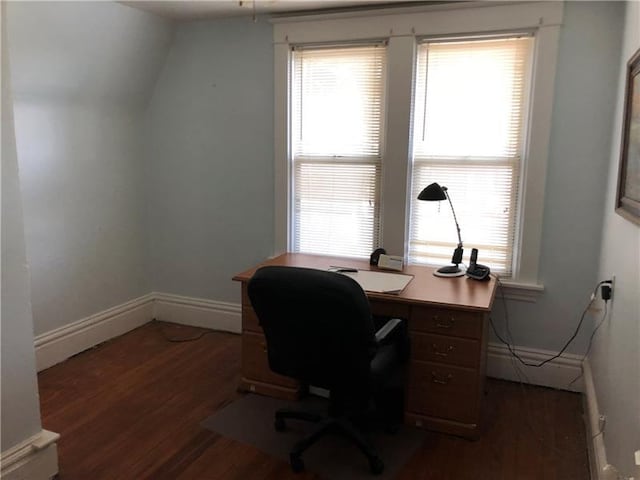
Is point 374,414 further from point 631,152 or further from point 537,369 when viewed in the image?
point 631,152

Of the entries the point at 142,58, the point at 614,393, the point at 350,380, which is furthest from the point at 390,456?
the point at 142,58

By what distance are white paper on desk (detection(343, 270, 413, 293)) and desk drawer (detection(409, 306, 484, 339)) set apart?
0.17m

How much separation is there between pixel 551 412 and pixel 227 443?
1.69 m

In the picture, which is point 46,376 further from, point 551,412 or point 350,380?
point 551,412

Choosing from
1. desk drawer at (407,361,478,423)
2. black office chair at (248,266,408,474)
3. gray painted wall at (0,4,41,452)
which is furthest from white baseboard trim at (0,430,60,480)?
desk drawer at (407,361,478,423)

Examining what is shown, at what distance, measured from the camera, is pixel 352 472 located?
2.23 metres

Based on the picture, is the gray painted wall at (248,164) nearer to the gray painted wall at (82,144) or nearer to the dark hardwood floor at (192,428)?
the gray painted wall at (82,144)

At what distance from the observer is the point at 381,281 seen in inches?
108

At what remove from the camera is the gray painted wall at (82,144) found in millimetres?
2832

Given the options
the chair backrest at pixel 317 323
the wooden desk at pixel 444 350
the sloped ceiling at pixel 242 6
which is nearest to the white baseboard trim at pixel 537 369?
the wooden desk at pixel 444 350

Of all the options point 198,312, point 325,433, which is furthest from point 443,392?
point 198,312

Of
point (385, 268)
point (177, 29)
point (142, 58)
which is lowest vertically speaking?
point (385, 268)

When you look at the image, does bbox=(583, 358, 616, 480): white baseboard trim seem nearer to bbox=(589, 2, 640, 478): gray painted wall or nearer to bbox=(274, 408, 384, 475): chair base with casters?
bbox=(589, 2, 640, 478): gray painted wall

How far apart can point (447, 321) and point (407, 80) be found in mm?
1442
